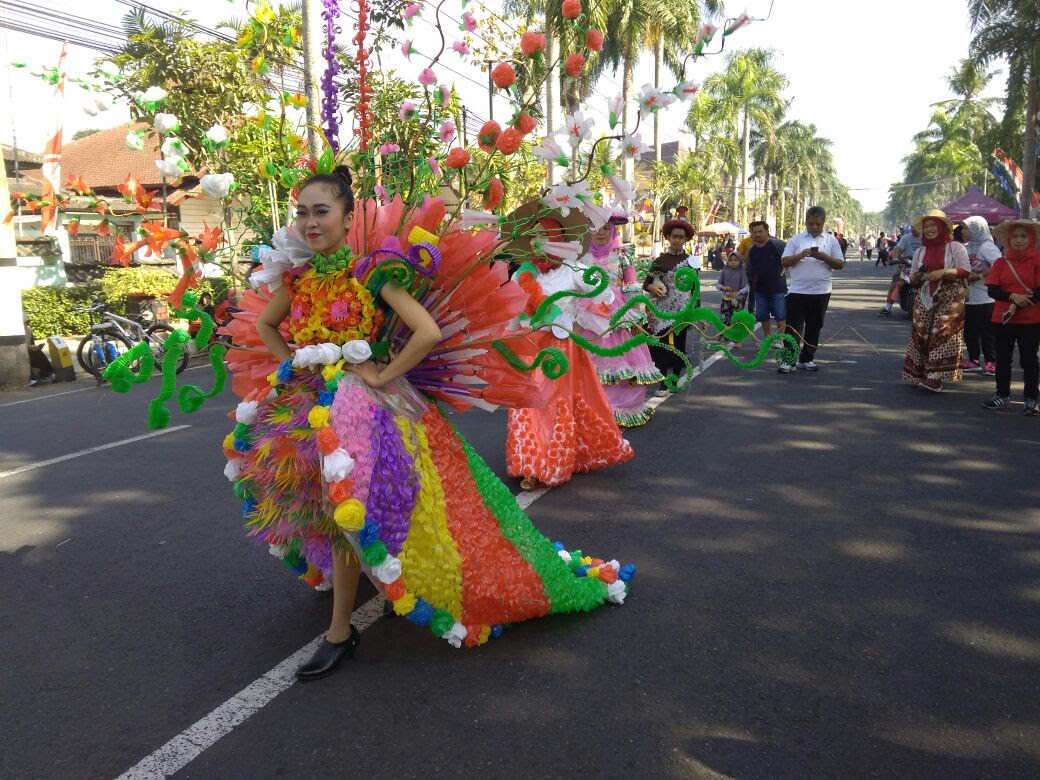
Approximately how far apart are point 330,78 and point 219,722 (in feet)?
7.89

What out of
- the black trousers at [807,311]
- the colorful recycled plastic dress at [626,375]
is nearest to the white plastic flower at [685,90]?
the colorful recycled plastic dress at [626,375]

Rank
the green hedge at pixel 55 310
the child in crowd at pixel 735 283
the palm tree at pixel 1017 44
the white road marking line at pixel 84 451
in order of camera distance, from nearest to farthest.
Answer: the white road marking line at pixel 84 451 → the child in crowd at pixel 735 283 → the green hedge at pixel 55 310 → the palm tree at pixel 1017 44

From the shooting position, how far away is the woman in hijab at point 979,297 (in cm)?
884

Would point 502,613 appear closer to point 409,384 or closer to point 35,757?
point 409,384

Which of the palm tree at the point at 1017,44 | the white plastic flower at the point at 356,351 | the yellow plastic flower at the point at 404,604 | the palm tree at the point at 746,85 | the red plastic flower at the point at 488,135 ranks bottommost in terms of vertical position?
the yellow plastic flower at the point at 404,604

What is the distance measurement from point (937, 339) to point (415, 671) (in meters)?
7.23

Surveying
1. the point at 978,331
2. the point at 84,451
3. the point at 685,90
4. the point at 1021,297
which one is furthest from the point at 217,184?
the point at 978,331

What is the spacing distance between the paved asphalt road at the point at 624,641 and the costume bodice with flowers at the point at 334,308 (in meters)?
1.28

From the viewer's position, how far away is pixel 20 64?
345cm

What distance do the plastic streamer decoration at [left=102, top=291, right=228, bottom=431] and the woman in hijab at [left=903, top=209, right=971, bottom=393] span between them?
24.2ft

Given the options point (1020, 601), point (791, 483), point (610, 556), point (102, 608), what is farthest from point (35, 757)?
point (791, 483)

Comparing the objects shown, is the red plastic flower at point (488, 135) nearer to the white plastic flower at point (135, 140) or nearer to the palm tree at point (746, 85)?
the white plastic flower at point (135, 140)

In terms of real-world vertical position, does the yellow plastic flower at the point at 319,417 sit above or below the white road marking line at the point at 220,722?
above

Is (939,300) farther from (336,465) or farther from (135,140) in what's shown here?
(135,140)
